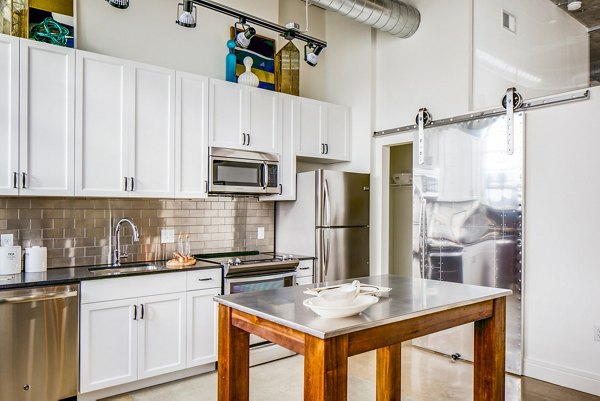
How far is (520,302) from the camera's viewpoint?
364cm

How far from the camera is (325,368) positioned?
1.63 meters

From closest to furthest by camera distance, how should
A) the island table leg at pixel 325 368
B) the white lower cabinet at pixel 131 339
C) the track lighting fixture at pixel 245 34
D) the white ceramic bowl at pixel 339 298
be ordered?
the island table leg at pixel 325 368, the white ceramic bowl at pixel 339 298, the white lower cabinet at pixel 131 339, the track lighting fixture at pixel 245 34

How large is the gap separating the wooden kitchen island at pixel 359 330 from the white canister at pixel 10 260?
1791 mm

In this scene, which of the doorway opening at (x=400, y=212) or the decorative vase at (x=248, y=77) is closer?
the decorative vase at (x=248, y=77)

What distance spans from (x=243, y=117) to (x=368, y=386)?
264 cm

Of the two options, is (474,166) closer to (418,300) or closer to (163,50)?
(418,300)

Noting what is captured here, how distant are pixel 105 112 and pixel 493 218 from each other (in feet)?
11.2

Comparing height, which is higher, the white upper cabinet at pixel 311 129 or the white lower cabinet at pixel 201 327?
the white upper cabinet at pixel 311 129

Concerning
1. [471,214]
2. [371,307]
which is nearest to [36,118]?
[371,307]

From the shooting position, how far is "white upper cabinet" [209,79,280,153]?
395 centimetres

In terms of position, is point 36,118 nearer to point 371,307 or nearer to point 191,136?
point 191,136

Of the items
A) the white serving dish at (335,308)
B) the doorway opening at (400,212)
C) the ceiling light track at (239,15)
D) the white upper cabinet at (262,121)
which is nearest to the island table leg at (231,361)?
the white serving dish at (335,308)

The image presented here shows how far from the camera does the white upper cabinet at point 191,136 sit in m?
3.72

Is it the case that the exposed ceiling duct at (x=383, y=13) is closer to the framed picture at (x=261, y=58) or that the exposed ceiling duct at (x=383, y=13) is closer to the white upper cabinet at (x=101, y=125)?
the framed picture at (x=261, y=58)
